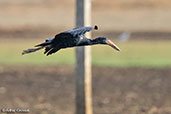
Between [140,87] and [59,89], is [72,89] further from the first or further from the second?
[140,87]

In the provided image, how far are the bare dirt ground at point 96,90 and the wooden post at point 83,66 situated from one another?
79 centimetres

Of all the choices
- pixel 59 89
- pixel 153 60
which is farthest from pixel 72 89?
A: pixel 153 60

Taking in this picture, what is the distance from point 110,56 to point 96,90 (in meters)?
4.61

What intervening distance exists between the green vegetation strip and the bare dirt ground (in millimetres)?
906

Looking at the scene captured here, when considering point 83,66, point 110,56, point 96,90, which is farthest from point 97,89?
point 110,56

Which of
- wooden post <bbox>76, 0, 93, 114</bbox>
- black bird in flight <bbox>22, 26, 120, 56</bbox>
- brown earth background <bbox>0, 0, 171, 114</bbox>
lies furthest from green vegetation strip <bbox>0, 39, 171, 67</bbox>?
black bird in flight <bbox>22, 26, 120, 56</bbox>

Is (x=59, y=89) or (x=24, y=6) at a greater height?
(x=24, y=6)

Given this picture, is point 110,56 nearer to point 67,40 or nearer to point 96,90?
point 96,90

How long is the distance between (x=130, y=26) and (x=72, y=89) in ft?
39.2

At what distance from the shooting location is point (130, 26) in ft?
74.5

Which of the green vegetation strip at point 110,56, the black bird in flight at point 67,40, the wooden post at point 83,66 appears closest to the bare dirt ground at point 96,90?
the wooden post at point 83,66

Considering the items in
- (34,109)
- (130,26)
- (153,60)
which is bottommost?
(34,109)

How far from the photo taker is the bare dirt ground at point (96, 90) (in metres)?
9.77

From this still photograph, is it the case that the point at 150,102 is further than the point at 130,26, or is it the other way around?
the point at 130,26
